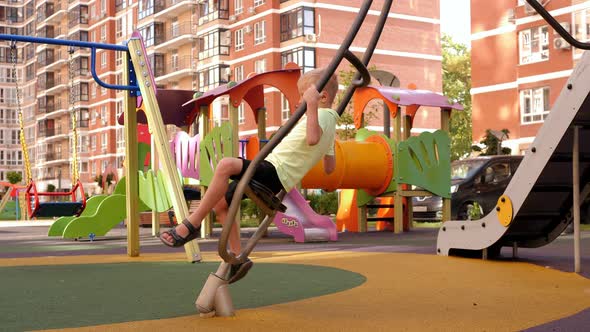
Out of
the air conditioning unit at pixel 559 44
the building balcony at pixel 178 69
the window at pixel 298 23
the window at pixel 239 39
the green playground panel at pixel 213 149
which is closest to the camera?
the green playground panel at pixel 213 149

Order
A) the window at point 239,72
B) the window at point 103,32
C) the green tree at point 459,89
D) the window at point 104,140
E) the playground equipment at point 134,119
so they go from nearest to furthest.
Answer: the playground equipment at point 134,119 < the window at point 239,72 < the green tree at point 459,89 < the window at point 104,140 < the window at point 103,32

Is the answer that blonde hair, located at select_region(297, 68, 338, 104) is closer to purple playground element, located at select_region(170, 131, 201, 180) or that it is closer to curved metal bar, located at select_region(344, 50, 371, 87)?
curved metal bar, located at select_region(344, 50, 371, 87)

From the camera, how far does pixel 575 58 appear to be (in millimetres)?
35125

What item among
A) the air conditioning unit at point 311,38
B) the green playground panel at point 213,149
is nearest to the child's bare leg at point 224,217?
the green playground panel at point 213,149

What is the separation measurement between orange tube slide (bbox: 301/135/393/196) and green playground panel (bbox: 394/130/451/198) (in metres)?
0.26

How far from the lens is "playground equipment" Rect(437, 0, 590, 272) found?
24.9ft

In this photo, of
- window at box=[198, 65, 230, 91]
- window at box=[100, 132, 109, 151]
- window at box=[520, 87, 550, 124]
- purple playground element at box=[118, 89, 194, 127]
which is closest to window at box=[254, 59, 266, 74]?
window at box=[198, 65, 230, 91]

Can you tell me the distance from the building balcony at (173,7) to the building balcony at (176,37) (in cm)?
107

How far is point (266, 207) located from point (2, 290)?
291 centimetres

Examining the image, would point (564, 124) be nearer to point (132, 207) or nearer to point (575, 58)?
point (132, 207)

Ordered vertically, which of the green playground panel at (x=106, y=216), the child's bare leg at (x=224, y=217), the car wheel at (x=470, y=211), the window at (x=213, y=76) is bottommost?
the car wheel at (x=470, y=211)

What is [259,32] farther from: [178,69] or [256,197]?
[256,197]

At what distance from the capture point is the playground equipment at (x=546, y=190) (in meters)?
7.58

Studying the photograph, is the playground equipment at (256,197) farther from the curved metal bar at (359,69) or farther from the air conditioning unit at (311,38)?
the air conditioning unit at (311,38)
